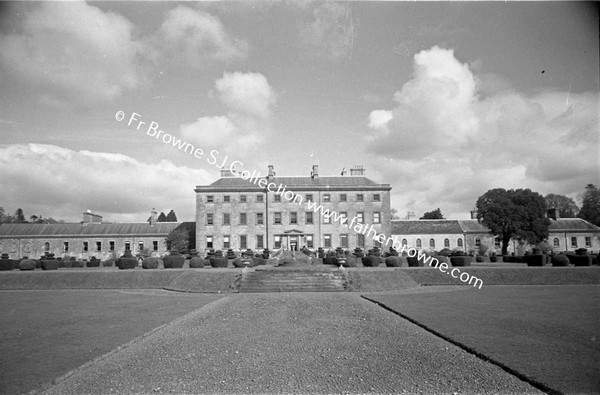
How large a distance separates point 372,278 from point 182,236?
3421cm

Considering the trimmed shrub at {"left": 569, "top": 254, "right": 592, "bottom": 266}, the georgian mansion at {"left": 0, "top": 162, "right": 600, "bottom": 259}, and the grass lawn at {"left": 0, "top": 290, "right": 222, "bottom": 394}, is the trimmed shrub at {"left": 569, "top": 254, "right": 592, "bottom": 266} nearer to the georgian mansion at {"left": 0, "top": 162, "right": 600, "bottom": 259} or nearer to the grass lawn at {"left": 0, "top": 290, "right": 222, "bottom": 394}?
the georgian mansion at {"left": 0, "top": 162, "right": 600, "bottom": 259}

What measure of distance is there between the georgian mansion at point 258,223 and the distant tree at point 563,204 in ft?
112

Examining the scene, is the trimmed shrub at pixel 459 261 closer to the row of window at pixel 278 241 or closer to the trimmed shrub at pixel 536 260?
the trimmed shrub at pixel 536 260

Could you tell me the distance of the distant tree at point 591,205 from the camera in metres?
67.1

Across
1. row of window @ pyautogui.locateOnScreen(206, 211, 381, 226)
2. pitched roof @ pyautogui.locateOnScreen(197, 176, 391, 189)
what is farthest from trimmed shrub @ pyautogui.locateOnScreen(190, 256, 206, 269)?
pitched roof @ pyautogui.locateOnScreen(197, 176, 391, 189)

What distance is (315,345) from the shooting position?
987 cm

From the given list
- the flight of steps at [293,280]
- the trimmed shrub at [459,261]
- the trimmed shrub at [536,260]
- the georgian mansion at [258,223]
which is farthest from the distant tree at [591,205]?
the flight of steps at [293,280]

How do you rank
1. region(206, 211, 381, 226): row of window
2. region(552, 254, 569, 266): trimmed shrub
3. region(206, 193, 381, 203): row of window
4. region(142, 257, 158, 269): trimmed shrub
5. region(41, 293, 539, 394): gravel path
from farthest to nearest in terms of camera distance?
region(206, 193, 381, 203): row of window
region(206, 211, 381, 226): row of window
region(142, 257, 158, 269): trimmed shrub
region(552, 254, 569, 266): trimmed shrub
region(41, 293, 539, 394): gravel path

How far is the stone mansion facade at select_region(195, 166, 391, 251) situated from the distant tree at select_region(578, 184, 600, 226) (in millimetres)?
36694

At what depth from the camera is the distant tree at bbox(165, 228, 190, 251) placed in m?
53.5

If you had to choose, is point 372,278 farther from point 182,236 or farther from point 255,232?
point 182,236

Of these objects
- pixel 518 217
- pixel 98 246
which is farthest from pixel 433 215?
pixel 98 246

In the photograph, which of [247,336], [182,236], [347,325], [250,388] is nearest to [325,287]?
[347,325]

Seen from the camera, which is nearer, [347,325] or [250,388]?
[250,388]
